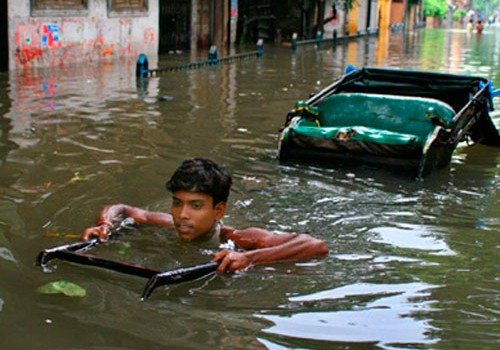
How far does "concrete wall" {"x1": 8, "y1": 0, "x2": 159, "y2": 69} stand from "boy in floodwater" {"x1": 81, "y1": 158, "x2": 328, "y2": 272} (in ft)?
38.5

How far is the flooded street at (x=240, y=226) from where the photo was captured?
3785 millimetres

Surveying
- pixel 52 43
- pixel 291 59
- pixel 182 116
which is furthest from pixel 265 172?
pixel 291 59

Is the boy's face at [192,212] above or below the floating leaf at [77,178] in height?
above

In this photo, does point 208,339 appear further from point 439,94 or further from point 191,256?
point 439,94

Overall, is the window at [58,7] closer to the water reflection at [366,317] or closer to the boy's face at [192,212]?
the boy's face at [192,212]

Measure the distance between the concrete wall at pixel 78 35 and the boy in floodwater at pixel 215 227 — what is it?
11.7m

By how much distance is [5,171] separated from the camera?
7074 mm

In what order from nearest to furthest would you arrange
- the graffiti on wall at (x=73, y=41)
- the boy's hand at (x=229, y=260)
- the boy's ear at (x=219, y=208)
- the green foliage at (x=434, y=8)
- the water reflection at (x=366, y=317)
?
1. the water reflection at (x=366, y=317)
2. the boy's hand at (x=229, y=260)
3. the boy's ear at (x=219, y=208)
4. the graffiti on wall at (x=73, y=41)
5. the green foliage at (x=434, y=8)

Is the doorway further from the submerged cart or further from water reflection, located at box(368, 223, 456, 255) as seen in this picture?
water reflection, located at box(368, 223, 456, 255)

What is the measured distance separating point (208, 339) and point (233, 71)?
48.4ft

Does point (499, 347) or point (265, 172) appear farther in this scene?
point (265, 172)

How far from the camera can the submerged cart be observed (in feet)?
25.3

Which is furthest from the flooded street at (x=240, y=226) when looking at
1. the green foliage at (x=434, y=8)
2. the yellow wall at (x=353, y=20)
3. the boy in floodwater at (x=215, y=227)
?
the green foliage at (x=434, y=8)


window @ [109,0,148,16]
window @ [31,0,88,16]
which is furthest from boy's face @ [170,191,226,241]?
window @ [109,0,148,16]
